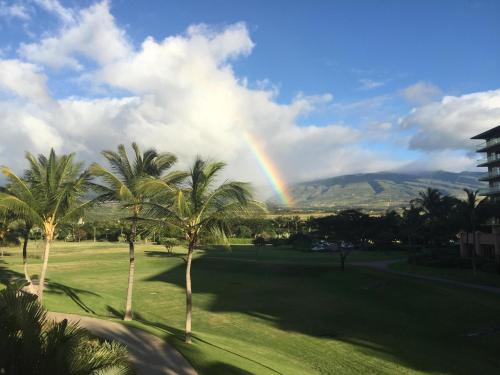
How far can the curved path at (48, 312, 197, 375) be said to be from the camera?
12516 mm

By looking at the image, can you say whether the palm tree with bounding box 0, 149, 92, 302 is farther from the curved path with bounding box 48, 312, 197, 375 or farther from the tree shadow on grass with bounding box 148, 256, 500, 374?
the tree shadow on grass with bounding box 148, 256, 500, 374

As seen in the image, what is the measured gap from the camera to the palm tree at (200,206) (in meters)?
17.3

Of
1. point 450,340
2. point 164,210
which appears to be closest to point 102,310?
point 164,210

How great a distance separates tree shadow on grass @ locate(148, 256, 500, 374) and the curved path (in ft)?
19.0

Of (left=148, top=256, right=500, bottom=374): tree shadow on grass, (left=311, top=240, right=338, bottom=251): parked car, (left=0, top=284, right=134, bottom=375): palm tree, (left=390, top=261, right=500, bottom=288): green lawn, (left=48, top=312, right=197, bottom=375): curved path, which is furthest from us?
(left=311, top=240, right=338, bottom=251): parked car

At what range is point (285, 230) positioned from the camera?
393 ft

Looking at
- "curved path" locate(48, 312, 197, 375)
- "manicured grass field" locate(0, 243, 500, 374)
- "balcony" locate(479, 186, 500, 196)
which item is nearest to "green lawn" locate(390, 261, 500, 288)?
"manicured grass field" locate(0, 243, 500, 374)

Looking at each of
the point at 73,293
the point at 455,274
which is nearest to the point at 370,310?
the point at 73,293

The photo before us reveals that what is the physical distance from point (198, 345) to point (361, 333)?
37.8 ft

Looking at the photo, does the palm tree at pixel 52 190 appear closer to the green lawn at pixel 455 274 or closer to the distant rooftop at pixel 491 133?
the green lawn at pixel 455 274

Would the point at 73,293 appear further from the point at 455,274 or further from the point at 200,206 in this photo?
the point at 455,274

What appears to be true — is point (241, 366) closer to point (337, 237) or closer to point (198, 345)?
point (198, 345)

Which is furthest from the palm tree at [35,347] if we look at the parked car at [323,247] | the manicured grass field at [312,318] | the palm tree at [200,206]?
the parked car at [323,247]

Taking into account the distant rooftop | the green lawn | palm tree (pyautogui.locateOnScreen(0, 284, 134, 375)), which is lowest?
the green lawn
